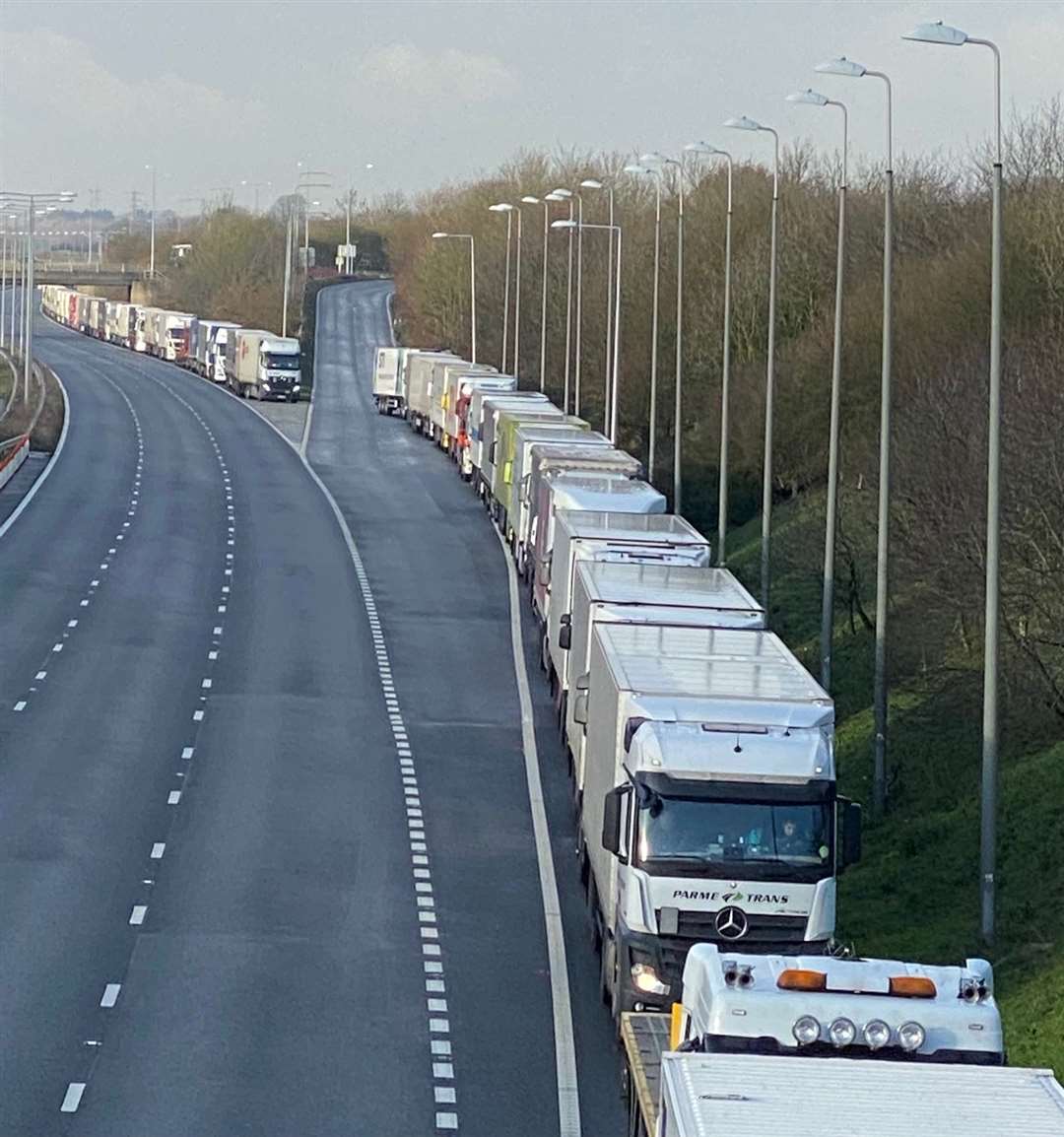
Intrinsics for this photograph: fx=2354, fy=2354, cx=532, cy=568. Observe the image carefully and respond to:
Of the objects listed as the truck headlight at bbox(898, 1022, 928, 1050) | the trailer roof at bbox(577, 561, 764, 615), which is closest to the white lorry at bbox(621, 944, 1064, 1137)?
the truck headlight at bbox(898, 1022, 928, 1050)

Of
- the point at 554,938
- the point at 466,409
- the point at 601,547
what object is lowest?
the point at 554,938

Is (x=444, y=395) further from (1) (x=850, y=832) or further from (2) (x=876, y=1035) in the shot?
(2) (x=876, y=1035)

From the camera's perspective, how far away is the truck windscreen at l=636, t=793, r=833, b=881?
19141 mm

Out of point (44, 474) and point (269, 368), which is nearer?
point (44, 474)

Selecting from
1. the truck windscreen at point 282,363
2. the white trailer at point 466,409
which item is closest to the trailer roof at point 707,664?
the white trailer at point 466,409

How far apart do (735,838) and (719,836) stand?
0.43 feet

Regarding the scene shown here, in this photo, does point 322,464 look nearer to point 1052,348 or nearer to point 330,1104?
point 1052,348

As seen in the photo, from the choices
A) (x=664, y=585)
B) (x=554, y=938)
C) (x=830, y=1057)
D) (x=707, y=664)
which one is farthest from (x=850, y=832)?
(x=664, y=585)

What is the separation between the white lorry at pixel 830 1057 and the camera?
34.9 ft

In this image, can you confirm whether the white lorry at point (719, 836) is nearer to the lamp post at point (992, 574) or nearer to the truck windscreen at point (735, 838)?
the truck windscreen at point (735, 838)

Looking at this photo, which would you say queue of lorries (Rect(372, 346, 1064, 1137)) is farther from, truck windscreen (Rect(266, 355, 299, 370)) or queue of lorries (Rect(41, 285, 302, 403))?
queue of lorries (Rect(41, 285, 302, 403))

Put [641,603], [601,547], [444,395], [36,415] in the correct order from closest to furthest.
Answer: [641,603], [601,547], [444,395], [36,415]

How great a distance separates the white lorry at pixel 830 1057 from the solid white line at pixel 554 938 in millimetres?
2594

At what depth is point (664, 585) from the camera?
2902 cm
